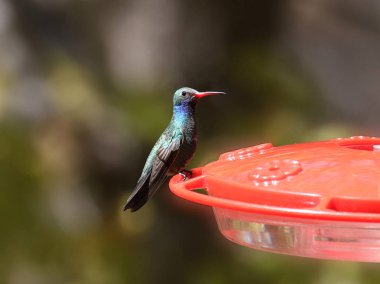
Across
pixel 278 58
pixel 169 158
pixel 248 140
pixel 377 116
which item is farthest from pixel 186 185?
pixel 377 116

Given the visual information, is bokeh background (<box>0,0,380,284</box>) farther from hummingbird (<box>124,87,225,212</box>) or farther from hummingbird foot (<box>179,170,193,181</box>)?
hummingbird foot (<box>179,170,193,181</box>)

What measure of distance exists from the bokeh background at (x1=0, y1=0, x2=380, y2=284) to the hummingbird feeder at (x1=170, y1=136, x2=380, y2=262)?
1.91m

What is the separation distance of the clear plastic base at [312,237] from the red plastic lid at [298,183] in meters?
0.06

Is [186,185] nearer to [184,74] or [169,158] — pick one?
[169,158]

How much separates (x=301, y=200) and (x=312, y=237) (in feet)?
0.53

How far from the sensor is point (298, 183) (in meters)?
1.51

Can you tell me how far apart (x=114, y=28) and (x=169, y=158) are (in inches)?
73.5

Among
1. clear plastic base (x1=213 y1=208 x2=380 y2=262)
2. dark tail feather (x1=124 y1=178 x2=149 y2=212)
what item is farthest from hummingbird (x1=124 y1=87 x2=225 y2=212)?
clear plastic base (x1=213 y1=208 x2=380 y2=262)

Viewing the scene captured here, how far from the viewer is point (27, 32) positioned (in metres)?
4.00

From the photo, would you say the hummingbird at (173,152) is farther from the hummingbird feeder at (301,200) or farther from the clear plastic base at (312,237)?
the clear plastic base at (312,237)

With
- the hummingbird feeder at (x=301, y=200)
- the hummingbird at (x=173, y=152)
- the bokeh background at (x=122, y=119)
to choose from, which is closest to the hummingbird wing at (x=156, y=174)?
the hummingbird at (x=173, y=152)

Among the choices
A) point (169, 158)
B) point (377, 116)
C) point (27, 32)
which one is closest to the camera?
point (169, 158)

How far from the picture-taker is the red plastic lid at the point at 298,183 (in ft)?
4.46

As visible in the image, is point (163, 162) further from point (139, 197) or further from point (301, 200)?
point (301, 200)
